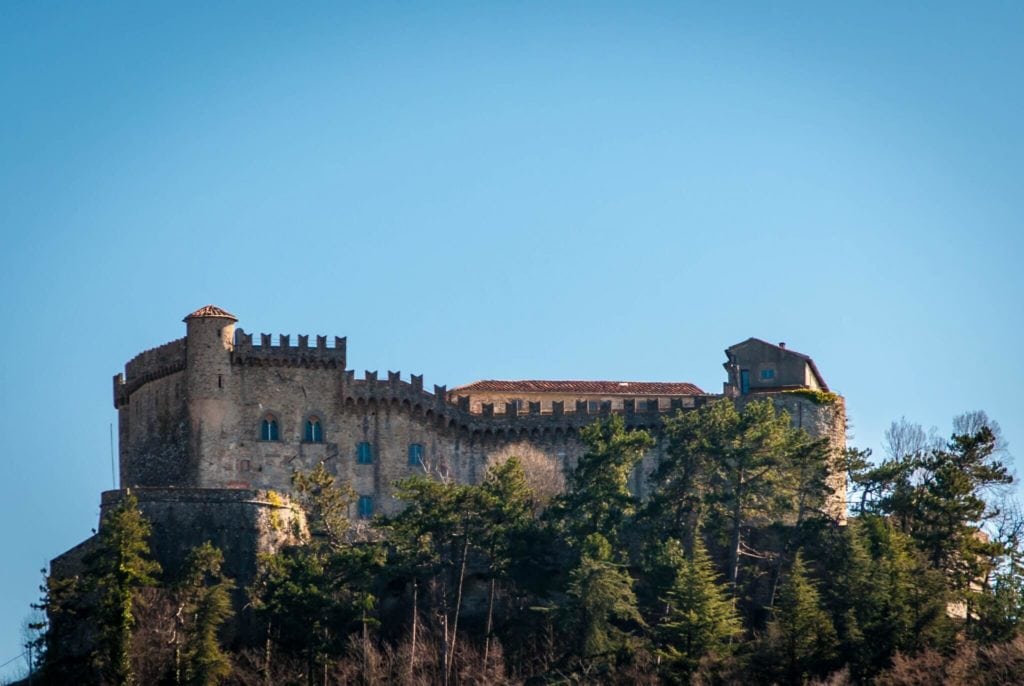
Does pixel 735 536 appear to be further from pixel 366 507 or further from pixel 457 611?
pixel 366 507

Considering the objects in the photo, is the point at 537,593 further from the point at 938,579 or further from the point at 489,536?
the point at 938,579

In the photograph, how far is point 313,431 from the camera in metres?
99.6

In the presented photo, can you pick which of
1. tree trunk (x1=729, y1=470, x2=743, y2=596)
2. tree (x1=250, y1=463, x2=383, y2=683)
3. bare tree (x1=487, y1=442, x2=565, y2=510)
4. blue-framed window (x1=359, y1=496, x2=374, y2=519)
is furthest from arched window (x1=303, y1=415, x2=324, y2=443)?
tree trunk (x1=729, y1=470, x2=743, y2=596)

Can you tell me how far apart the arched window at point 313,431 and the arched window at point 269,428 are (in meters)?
1.27

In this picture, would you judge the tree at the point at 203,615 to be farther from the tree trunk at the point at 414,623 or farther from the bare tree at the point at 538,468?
the bare tree at the point at 538,468

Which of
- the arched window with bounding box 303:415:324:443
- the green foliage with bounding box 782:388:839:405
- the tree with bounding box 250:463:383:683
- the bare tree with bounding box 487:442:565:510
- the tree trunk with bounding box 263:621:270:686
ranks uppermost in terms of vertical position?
the green foliage with bounding box 782:388:839:405

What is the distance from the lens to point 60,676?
8525cm

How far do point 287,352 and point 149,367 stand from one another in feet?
19.8

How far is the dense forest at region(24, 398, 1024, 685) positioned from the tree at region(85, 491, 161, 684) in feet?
0.26

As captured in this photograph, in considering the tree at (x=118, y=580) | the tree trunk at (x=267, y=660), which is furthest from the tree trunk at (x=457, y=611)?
the tree at (x=118, y=580)

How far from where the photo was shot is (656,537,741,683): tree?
8231 cm

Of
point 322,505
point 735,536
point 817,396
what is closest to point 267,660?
point 322,505

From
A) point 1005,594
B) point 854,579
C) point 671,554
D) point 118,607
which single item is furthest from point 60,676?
point 1005,594

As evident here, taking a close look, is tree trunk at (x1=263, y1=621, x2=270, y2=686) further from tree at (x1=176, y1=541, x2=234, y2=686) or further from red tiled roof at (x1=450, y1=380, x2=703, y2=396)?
red tiled roof at (x1=450, y1=380, x2=703, y2=396)
